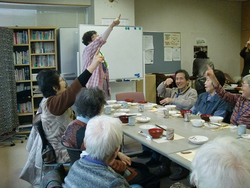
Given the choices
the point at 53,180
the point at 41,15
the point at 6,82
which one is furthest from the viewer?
the point at 41,15

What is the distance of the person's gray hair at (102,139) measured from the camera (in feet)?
4.26

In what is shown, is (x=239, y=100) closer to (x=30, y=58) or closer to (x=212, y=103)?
(x=212, y=103)

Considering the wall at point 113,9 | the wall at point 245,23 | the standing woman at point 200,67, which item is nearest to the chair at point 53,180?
the wall at point 113,9

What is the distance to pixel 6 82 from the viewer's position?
4418mm

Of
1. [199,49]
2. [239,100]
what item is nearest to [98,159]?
[239,100]

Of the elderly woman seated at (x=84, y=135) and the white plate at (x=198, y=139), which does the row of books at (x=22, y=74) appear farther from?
the white plate at (x=198, y=139)

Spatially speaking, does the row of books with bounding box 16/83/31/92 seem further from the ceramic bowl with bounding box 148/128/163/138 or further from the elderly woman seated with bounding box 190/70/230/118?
the ceramic bowl with bounding box 148/128/163/138

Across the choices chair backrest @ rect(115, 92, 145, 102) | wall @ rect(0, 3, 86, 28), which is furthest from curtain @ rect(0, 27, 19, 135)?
chair backrest @ rect(115, 92, 145, 102)

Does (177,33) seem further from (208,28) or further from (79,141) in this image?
(79,141)

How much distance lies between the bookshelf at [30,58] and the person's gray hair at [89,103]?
293 centimetres

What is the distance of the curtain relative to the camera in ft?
14.3

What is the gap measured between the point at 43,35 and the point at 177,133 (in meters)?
3.62

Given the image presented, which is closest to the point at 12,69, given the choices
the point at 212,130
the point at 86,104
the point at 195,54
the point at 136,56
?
the point at 136,56

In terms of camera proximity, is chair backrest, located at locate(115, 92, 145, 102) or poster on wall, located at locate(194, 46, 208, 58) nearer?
chair backrest, located at locate(115, 92, 145, 102)
